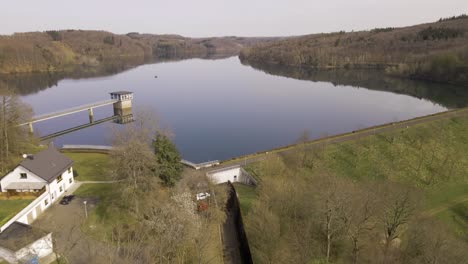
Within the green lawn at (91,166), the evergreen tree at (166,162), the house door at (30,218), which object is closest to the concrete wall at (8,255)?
the house door at (30,218)

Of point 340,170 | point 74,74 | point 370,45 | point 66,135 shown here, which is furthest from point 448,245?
point 370,45

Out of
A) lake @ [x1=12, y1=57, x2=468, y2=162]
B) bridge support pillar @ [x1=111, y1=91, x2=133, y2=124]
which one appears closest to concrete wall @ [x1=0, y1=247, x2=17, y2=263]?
lake @ [x1=12, y1=57, x2=468, y2=162]

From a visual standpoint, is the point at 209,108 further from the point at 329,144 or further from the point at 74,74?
the point at 74,74

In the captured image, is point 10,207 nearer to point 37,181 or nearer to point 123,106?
point 37,181

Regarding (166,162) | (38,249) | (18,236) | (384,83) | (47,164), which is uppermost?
(166,162)

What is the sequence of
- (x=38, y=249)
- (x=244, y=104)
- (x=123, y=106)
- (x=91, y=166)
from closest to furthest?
(x=38, y=249) → (x=91, y=166) → (x=123, y=106) → (x=244, y=104)

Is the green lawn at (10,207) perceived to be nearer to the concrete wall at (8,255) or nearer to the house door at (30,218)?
the house door at (30,218)

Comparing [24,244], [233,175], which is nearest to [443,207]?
[233,175]
